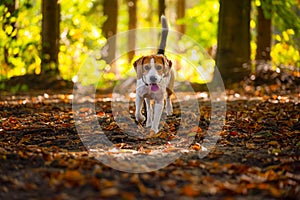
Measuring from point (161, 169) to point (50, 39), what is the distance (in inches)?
405

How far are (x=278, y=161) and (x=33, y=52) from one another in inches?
410

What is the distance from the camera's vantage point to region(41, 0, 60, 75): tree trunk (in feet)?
44.0

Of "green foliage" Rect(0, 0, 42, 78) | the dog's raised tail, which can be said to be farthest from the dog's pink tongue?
"green foliage" Rect(0, 0, 42, 78)

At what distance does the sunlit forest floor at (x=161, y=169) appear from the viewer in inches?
137

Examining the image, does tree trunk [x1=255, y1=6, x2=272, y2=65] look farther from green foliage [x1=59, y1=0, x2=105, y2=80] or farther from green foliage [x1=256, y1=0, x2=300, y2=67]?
green foliage [x1=59, y1=0, x2=105, y2=80]

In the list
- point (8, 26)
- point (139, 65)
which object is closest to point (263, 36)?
point (8, 26)

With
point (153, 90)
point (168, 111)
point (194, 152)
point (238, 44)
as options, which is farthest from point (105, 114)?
point (238, 44)

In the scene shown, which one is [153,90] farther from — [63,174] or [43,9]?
[43,9]

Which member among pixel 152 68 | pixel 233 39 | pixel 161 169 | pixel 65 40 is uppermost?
pixel 65 40

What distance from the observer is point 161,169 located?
4078 millimetres

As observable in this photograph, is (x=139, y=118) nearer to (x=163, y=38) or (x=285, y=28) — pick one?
(x=163, y=38)

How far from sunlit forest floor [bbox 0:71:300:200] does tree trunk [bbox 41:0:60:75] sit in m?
5.61

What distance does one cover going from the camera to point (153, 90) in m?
6.20

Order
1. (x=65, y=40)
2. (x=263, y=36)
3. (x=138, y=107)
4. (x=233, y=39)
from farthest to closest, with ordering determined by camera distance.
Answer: (x=65, y=40) < (x=263, y=36) < (x=233, y=39) < (x=138, y=107)
